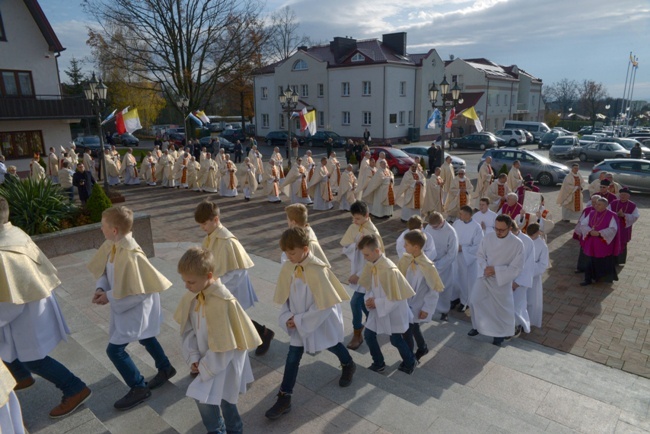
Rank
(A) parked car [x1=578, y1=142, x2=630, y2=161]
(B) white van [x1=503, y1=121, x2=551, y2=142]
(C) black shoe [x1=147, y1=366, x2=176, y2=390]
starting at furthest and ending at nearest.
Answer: (B) white van [x1=503, y1=121, x2=551, y2=142], (A) parked car [x1=578, y1=142, x2=630, y2=161], (C) black shoe [x1=147, y1=366, x2=176, y2=390]

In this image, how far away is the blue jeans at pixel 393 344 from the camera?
4.77 metres

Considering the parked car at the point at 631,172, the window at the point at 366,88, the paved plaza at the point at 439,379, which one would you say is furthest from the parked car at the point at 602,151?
the paved plaza at the point at 439,379

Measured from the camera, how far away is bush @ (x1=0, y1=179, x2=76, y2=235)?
8.30 meters

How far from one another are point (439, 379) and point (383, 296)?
52.3 inches

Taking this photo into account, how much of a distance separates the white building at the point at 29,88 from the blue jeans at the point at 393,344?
87.0 ft

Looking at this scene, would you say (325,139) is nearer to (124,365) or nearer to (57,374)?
(124,365)

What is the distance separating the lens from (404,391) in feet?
14.5

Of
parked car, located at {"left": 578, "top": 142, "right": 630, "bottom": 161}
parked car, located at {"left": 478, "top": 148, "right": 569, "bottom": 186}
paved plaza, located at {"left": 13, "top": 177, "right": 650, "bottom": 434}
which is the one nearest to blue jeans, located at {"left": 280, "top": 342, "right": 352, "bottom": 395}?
paved plaza, located at {"left": 13, "top": 177, "right": 650, "bottom": 434}

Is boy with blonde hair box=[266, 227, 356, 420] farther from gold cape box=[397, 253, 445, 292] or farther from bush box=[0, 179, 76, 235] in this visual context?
bush box=[0, 179, 76, 235]

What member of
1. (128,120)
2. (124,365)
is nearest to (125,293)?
(124,365)

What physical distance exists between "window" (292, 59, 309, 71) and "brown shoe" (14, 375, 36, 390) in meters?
41.1

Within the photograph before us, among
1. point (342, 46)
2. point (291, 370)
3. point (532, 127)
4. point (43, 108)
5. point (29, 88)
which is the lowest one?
point (291, 370)

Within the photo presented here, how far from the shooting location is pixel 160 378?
4.27m

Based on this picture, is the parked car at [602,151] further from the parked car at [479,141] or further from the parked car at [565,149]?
the parked car at [479,141]
